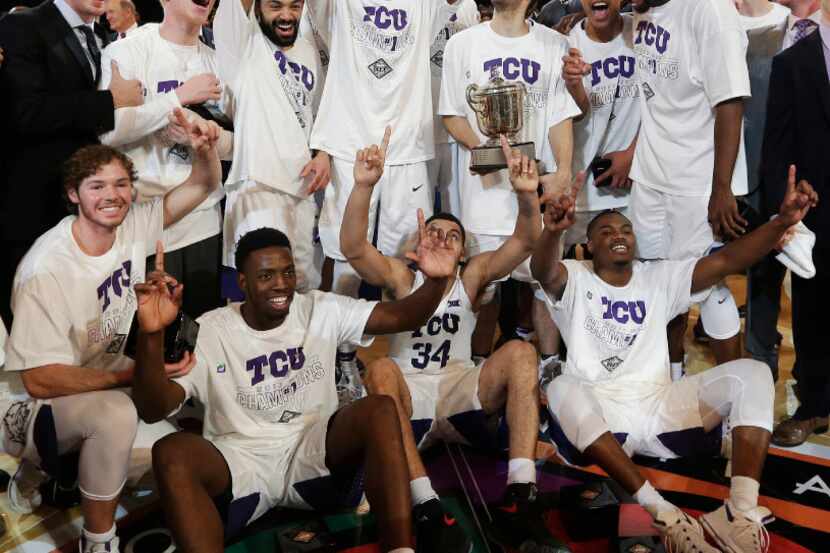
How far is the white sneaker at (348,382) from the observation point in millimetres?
4019

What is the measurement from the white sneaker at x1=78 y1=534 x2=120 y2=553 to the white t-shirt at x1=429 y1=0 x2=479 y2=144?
2.34 meters

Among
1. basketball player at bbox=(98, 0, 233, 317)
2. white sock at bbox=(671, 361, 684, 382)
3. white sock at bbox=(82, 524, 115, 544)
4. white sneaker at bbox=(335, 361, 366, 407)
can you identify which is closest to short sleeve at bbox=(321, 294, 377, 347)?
white sneaker at bbox=(335, 361, 366, 407)

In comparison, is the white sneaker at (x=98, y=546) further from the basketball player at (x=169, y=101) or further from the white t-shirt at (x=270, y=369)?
the basketball player at (x=169, y=101)

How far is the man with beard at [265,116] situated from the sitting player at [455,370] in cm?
54

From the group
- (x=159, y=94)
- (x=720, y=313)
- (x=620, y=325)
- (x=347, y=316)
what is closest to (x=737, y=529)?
(x=620, y=325)

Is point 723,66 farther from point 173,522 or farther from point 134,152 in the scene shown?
point 173,522

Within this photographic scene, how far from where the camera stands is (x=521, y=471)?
3135mm

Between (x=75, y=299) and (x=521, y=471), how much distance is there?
5.43ft

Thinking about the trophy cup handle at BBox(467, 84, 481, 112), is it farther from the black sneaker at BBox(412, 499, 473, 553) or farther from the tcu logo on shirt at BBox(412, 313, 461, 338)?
the black sneaker at BBox(412, 499, 473, 553)

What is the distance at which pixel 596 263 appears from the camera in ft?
12.0

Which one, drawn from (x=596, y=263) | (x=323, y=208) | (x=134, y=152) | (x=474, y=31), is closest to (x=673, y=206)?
(x=596, y=263)

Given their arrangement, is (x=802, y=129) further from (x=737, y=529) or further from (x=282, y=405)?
(x=282, y=405)

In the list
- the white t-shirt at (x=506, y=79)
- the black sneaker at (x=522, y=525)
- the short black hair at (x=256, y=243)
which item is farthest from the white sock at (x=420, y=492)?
the white t-shirt at (x=506, y=79)

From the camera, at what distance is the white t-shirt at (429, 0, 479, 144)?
14.1ft
